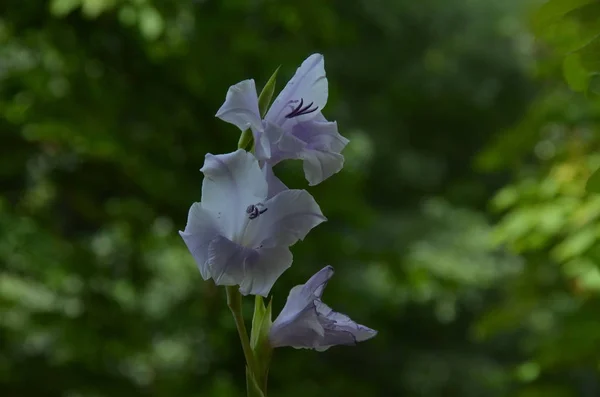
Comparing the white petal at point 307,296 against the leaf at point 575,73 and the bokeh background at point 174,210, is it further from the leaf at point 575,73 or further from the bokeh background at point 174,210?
the bokeh background at point 174,210

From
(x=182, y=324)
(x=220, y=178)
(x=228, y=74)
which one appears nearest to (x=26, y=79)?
(x=228, y=74)

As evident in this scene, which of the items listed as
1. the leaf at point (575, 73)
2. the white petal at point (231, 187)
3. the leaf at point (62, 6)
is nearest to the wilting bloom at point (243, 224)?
the white petal at point (231, 187)

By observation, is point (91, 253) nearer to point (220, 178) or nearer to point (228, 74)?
point (228, 74)

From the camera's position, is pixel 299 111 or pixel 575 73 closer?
pixel 299 111

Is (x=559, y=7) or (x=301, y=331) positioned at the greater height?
(x=559, y=7)

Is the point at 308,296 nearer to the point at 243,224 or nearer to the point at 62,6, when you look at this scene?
the point at 243,224

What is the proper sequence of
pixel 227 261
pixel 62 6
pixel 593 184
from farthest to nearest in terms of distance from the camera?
pixel 62 6 < pixel 593 184 < pixel 227 261

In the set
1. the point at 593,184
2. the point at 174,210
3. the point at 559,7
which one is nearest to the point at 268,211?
the point at 593,184

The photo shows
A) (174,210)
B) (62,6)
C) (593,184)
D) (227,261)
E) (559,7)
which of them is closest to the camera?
(227,261)
